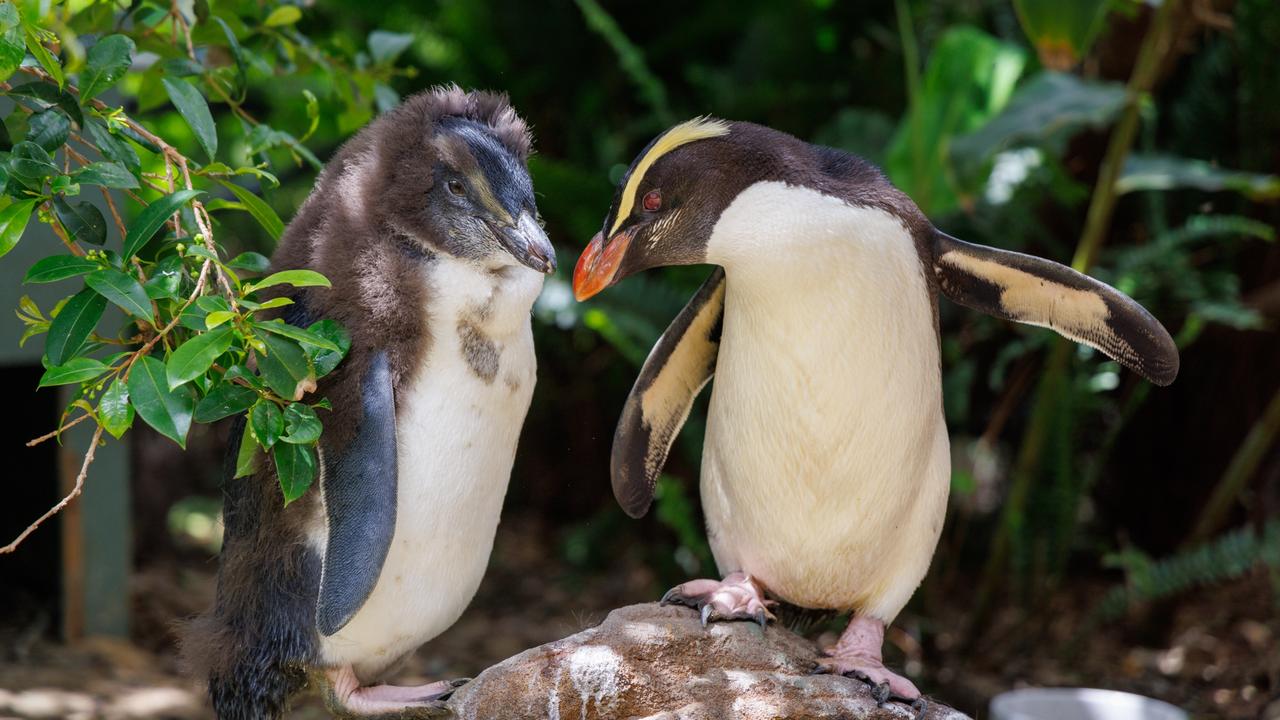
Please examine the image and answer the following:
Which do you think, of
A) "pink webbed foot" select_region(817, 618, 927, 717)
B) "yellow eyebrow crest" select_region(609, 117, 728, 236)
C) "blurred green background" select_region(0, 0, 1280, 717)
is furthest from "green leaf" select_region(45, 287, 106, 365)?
"pink webbed foot" select_region(817, 618, 927, 717)

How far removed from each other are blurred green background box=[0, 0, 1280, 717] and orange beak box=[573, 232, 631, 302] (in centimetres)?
60

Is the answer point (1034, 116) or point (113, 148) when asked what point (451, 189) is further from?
point (1034, 116)

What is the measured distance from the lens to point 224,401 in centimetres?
111

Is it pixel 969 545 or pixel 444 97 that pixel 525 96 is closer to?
pixel 969 545

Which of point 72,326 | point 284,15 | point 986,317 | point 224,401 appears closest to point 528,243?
point 224,401

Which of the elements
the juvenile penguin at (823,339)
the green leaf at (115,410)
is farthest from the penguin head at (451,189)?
the green leaf at (115,410)

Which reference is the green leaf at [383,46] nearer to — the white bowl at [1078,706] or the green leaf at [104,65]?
the green leaf at [104,65]

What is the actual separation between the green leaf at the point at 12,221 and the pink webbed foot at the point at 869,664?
902mm

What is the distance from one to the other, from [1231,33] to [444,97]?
2225mm

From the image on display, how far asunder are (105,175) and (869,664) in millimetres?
914

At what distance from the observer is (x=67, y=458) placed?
8.20 ft

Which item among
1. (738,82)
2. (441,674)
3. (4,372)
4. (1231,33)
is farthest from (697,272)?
(4,372)

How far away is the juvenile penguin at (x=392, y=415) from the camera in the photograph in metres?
1.21

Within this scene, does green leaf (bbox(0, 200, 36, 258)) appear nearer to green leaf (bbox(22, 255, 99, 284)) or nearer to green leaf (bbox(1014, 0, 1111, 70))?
green leaf (bbox(22, 255, 99, 284))
